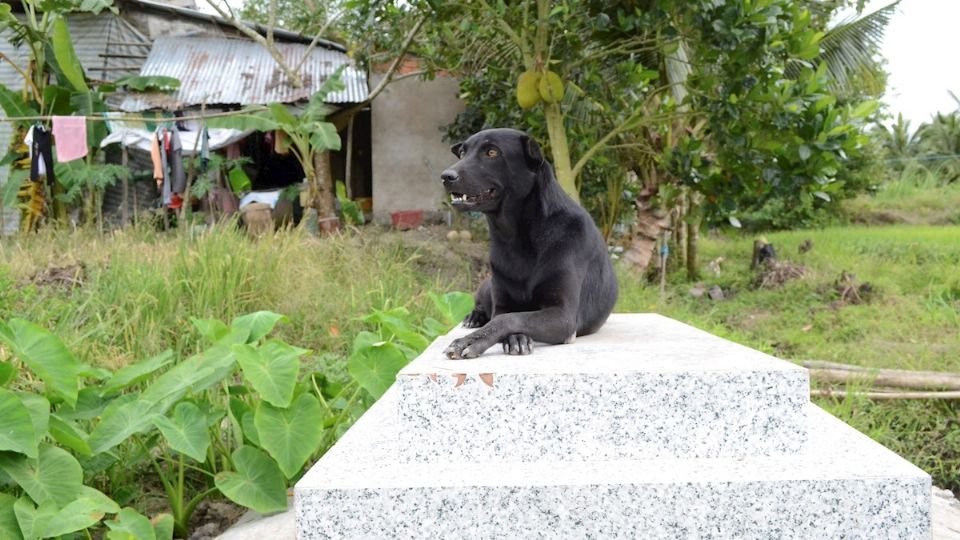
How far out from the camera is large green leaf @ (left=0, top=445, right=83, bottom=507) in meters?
2.70

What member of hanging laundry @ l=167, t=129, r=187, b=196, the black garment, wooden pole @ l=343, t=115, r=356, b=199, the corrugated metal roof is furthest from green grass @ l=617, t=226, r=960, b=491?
the black garment

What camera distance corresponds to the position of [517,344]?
2.61 m

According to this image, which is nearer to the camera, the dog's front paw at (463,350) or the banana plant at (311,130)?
the dog's front paw at (463,350)

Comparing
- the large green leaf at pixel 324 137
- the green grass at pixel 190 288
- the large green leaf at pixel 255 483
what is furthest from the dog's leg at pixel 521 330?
the large green leaf at pixel 324 137

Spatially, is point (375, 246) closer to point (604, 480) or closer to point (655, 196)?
point (655, 196)

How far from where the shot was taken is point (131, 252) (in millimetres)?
6746

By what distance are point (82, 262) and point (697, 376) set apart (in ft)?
20.0

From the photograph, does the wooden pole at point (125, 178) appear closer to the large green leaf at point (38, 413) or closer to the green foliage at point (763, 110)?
the green foliage at point (763, 110)

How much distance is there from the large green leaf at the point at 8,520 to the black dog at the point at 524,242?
1595mm

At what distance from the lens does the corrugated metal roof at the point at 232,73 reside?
12898 millimetres

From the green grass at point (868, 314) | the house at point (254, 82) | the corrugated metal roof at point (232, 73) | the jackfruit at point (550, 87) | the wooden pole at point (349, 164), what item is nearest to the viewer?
the green grass at point (868, 314)

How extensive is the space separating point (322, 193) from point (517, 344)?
934cm

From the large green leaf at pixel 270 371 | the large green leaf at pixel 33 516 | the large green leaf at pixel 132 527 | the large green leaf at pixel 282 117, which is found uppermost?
the large green leaf at pixel 282 117

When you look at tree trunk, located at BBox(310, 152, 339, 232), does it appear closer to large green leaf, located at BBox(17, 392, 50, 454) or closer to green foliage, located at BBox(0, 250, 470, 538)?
green foliage, located at BBox(0, 250, 470, 538)
